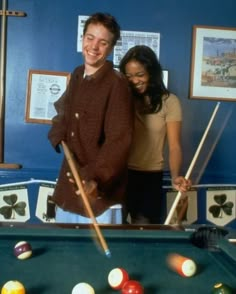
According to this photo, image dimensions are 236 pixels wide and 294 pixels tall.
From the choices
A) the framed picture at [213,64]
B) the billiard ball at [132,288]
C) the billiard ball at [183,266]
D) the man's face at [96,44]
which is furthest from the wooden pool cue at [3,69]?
the billiard ball at [132,288]

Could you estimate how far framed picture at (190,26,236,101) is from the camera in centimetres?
305

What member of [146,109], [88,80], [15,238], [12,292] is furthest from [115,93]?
[12,292]

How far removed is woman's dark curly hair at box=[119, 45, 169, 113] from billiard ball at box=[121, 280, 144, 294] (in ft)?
4.58

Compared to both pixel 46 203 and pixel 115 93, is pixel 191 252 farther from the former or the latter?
pixel 46 203

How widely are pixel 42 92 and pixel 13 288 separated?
6.70ft

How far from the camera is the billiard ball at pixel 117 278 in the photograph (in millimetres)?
1183

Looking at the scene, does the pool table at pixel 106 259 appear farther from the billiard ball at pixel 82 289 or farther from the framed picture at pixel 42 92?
the framed picture at pixel 42 92

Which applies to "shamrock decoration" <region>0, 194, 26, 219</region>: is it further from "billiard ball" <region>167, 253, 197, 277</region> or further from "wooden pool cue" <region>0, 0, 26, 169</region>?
"billiard ball" <region>167, 253, 197, 277</region>

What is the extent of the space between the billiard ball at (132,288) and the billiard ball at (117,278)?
24mm

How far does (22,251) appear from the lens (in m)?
1.36

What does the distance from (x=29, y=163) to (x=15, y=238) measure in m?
1.53

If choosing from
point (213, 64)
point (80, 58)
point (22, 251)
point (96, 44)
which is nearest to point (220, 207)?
point (213, 64)

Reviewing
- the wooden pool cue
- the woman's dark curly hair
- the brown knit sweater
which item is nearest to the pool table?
the brown knit sweater

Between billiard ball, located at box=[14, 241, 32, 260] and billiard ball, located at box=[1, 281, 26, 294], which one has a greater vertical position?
billiard ball, located at box=[14, 241, 32, 260]
